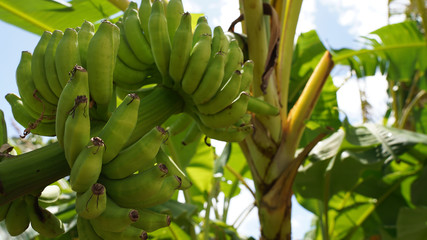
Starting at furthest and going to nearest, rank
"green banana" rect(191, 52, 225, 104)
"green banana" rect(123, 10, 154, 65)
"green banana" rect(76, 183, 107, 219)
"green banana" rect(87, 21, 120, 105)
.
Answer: "green banana" rect(123, 10, 154, 65) < "green banana" rect(191, 52, 225, 104) < "green banana" rect(87, 21, 120, 105) < "green banana" rect(76, 183, 107, 219)

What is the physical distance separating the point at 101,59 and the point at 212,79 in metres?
0.22

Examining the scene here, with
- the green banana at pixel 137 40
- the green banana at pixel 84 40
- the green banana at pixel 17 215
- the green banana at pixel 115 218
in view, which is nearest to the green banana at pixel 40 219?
the green banana at pixel 17 215

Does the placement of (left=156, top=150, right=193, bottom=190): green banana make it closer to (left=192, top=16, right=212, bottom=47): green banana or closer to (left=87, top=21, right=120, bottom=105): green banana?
(left=87, top=21, right=120, bottom=105): green banana

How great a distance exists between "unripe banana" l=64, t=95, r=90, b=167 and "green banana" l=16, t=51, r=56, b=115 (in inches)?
7.4

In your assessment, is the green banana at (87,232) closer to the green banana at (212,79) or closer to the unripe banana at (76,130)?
the unripe banana at (76,130)

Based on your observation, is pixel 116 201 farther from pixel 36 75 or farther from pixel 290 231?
pixel 290 231

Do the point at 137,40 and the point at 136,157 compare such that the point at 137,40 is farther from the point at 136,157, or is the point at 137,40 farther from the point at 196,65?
the point at 136,157

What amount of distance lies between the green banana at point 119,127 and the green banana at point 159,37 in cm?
24

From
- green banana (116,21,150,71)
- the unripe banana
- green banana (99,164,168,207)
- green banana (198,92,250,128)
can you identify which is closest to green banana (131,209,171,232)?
green banana (99,164,168,207)

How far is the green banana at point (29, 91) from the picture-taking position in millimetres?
806

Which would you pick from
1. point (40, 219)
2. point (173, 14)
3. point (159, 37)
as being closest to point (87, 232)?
point (40, 219)

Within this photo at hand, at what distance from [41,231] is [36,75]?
11.6 inches

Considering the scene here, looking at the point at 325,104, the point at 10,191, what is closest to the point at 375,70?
the point at 325,104

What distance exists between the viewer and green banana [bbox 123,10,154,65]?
929 millimetres
